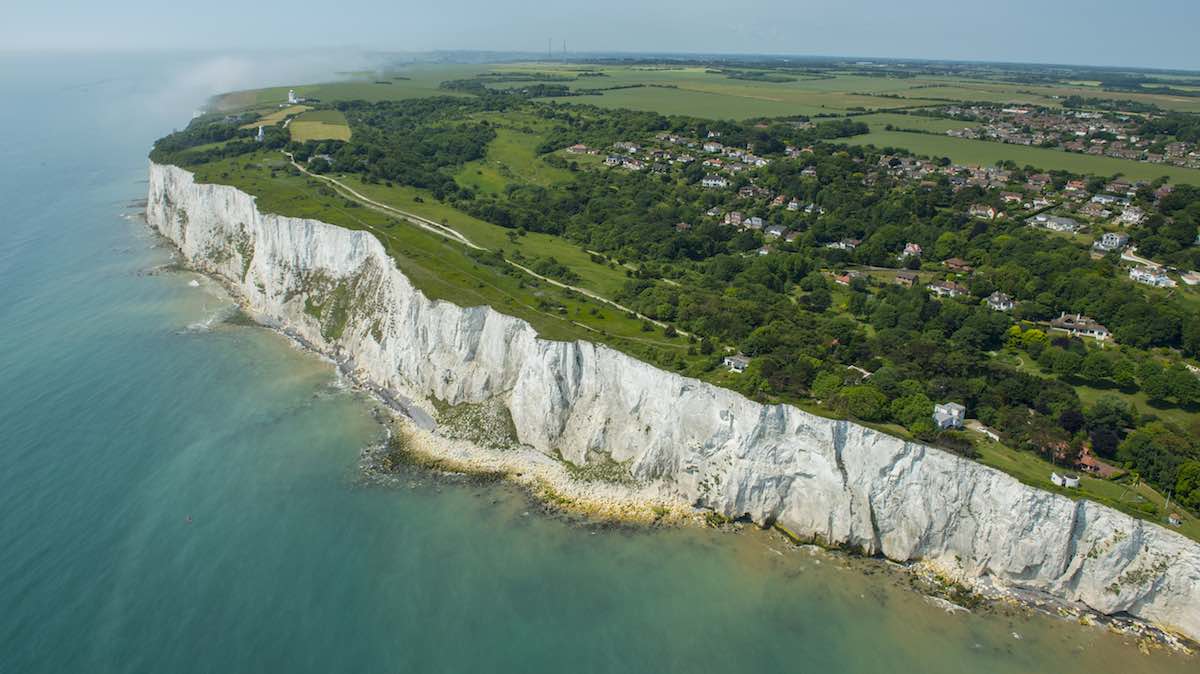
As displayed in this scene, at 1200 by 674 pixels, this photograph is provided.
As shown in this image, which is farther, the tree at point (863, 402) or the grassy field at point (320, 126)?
the grassy field at point (320, 126)

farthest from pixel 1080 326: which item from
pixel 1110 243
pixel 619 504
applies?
pixel 619 504

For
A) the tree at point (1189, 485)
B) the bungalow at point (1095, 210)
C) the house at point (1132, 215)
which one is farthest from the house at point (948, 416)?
the bungalow at point (1095, 210)

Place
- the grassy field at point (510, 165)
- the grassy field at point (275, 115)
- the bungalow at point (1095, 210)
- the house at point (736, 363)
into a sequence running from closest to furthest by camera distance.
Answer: the house at point (736, 363), the bungalow at point (1095, 210), the grassy field at point (510, 165), the grassy field at point (275, 115)

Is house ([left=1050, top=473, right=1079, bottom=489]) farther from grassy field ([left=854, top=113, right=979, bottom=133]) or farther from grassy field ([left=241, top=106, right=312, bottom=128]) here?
grassy field ([left=241, top=106, right=312, bottom=128])

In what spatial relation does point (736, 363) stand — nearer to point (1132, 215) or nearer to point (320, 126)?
point (1132, 215)

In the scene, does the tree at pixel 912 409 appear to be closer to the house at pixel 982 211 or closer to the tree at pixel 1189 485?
the tree at pixel 1189 485

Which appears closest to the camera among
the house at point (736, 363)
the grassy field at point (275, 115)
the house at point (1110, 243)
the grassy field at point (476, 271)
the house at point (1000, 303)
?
the house at point (736, 363)

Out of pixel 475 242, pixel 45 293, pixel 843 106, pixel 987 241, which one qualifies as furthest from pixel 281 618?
pixel 843 106
